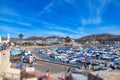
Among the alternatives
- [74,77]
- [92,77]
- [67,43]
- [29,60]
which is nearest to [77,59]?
[29,60]

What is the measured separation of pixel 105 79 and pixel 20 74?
12.6 m

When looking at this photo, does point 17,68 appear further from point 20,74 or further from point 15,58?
point 15,58

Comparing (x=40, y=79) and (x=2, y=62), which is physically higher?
(x=2, y=62)

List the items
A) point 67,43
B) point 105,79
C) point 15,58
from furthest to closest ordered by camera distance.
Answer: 1. point 67,43
2. point 15,58
3. point 105,79

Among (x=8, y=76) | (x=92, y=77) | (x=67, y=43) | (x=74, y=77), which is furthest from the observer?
(x=67, y=43)

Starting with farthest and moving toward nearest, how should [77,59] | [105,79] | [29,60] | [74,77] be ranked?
1. [77,59]
2. [29,60]
3. [74,77]
4. [105,79]

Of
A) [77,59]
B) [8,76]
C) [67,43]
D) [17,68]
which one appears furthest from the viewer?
[67,43]

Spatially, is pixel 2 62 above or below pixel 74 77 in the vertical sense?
above

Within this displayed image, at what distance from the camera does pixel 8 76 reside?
21719 millimetres

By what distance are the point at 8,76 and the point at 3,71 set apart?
946mm

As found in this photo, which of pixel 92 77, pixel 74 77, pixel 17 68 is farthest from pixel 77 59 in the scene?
pixel 92 77

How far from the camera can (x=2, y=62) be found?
22.2 m

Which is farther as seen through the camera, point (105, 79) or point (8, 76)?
point (8, 76)

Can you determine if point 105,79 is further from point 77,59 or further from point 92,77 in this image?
point 77,59
